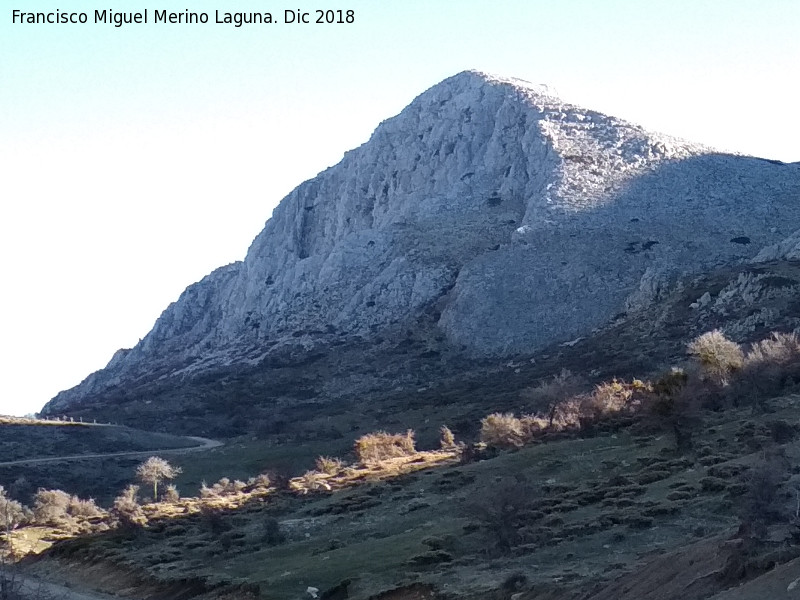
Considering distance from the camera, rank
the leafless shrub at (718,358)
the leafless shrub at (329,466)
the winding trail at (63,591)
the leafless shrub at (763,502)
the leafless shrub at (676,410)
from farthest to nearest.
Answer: the leafless shrub at (329,466), the leafless shrub at (718,358), the leafless shrub at (676,410), the winding trail at (63,591), the leafless shrub at (763,502)

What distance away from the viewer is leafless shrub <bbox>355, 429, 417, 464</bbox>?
61.9m

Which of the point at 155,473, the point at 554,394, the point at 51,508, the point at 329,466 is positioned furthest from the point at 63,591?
the point at 554,394

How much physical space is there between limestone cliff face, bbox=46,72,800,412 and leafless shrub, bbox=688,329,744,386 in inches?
1759

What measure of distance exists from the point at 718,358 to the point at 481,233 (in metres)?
79.3

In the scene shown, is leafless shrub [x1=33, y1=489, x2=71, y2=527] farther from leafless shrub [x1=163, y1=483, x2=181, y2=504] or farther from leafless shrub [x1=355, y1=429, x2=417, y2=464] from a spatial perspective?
leafless shrub [x1=355, y1=429, x2=417, y2=464]

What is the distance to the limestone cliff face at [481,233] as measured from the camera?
110500 mm

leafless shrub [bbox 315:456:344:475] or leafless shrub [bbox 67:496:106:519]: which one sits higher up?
leafless shrub [bbox 315:456:344:475]

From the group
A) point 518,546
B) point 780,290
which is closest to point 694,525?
point 518,546

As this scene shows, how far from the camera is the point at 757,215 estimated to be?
401 feet

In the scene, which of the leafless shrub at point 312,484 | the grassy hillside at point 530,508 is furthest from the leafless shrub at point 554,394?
the leafless shrub at point 312,484

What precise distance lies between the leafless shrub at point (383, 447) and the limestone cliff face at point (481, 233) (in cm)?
4184

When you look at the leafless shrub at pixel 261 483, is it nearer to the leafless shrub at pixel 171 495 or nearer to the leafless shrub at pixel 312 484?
the leafless shrub at pixel 312 484

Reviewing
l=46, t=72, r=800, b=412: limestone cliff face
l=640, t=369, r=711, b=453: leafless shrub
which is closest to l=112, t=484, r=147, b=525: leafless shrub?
l=640, t=369, r=711, b=453: leafless shrub

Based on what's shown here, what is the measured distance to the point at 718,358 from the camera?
52656 millimetres
